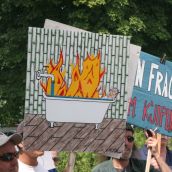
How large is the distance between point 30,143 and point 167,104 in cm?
187

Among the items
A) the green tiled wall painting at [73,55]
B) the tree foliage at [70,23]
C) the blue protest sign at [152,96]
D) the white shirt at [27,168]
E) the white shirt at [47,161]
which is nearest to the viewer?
the green tiled wall painting at [73,55]

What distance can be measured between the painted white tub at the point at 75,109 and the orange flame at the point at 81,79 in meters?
0.04

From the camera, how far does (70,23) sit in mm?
19625

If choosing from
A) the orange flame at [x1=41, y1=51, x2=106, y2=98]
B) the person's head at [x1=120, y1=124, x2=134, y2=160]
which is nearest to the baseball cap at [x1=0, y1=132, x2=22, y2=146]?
the orange flame at [x1=41, y1=51, x2=106, y2=98]

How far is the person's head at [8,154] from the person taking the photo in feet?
12.4

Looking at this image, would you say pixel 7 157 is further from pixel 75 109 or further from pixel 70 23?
pixel 70 23

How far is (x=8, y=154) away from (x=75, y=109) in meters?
0.67

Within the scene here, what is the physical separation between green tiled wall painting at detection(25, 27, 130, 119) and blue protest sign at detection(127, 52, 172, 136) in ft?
3.29

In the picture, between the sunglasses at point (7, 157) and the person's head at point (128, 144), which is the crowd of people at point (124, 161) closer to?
the person's head at point (128, 144)

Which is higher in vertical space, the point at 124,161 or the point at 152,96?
the point at 152,96

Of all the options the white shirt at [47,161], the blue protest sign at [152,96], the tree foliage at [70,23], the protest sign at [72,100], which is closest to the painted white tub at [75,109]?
the protest sign at [72,100]

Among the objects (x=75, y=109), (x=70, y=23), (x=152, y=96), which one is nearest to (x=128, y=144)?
(x=152, y=96)

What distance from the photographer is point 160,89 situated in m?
5.70

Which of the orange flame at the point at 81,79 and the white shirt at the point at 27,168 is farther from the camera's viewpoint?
the white shirt at the point at 27,168
